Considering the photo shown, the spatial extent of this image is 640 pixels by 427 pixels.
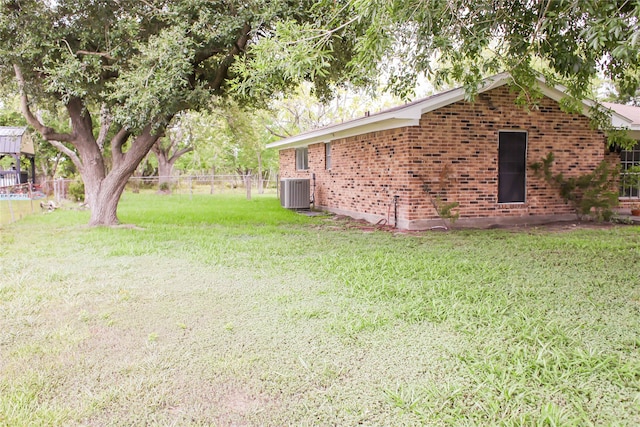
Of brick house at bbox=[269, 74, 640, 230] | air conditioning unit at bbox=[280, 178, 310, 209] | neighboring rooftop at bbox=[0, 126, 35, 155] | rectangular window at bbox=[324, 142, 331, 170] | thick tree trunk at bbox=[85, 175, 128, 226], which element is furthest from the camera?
neighboring rooftop at bbox=[0, 126, 35, 155]

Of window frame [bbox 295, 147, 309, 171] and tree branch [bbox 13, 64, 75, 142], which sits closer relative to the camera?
tree branch [bbox 13, 64, 75, 142]

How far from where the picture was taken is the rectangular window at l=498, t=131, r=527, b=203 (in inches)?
436

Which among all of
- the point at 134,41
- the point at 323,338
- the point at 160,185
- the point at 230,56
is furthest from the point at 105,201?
the point at 160,185

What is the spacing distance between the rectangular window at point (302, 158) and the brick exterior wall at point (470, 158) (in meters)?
5.91

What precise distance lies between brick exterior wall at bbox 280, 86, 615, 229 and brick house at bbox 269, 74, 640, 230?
22 mm

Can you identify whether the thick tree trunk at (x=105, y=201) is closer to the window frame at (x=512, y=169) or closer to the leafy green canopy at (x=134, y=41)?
the leafy green canopy at (x=134, y=41)

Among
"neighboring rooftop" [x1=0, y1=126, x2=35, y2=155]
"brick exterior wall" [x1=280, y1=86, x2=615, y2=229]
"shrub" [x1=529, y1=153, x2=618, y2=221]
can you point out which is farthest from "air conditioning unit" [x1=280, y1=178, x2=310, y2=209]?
"neighboring rooftop" [x1=0, y1=126, x2=35, y2=155]

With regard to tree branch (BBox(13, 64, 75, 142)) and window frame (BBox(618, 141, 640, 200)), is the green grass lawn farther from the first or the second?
window frame (BBox(618, 141, 640, 200))

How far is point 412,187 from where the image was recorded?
33.9 ft

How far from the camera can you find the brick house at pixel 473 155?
1037 cm

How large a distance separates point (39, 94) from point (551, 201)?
40.2 feet

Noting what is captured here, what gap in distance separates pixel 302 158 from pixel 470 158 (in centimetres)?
895

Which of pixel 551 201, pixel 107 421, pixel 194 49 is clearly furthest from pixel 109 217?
pixel 551 201

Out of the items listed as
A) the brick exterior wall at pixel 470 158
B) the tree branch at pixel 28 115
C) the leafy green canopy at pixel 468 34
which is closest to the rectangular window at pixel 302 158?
the brick exterior wall at pixel 470 158
